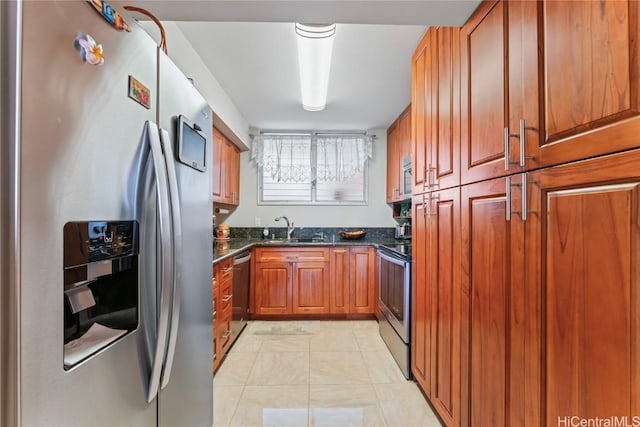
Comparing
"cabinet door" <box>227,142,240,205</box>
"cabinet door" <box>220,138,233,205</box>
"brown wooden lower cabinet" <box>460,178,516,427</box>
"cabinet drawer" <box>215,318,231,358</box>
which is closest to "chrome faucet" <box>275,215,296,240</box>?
"cabinet door" <box>227,142,240,205</box>

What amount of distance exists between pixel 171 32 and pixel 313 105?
133cm

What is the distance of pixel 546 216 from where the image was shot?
0.86 meters

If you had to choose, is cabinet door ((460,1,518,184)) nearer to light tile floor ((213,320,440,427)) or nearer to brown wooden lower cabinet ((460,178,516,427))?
brown wooden lower cabinet ((460,178,516,427))

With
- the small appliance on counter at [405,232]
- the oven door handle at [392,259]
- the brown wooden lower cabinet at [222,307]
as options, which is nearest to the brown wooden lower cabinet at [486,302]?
the oven door handle at [392,259]

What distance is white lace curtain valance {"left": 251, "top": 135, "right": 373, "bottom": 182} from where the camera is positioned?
13.2ft

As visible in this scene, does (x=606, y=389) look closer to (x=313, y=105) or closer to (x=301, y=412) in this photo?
(x=301, y=412)

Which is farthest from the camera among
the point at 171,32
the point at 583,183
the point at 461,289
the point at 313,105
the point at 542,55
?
the point at 313,105

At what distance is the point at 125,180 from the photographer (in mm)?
815

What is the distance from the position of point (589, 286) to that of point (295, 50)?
6.98 feet

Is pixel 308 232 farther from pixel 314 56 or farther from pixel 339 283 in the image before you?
pixel 314 56

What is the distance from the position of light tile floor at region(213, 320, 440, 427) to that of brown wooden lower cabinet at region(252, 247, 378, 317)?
45 cm

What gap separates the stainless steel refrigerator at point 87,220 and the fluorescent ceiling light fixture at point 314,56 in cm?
89

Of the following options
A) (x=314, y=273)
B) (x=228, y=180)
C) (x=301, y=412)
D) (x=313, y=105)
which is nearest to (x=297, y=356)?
(x=301, y=412)

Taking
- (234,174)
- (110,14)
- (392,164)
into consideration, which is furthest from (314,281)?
(110,14)
